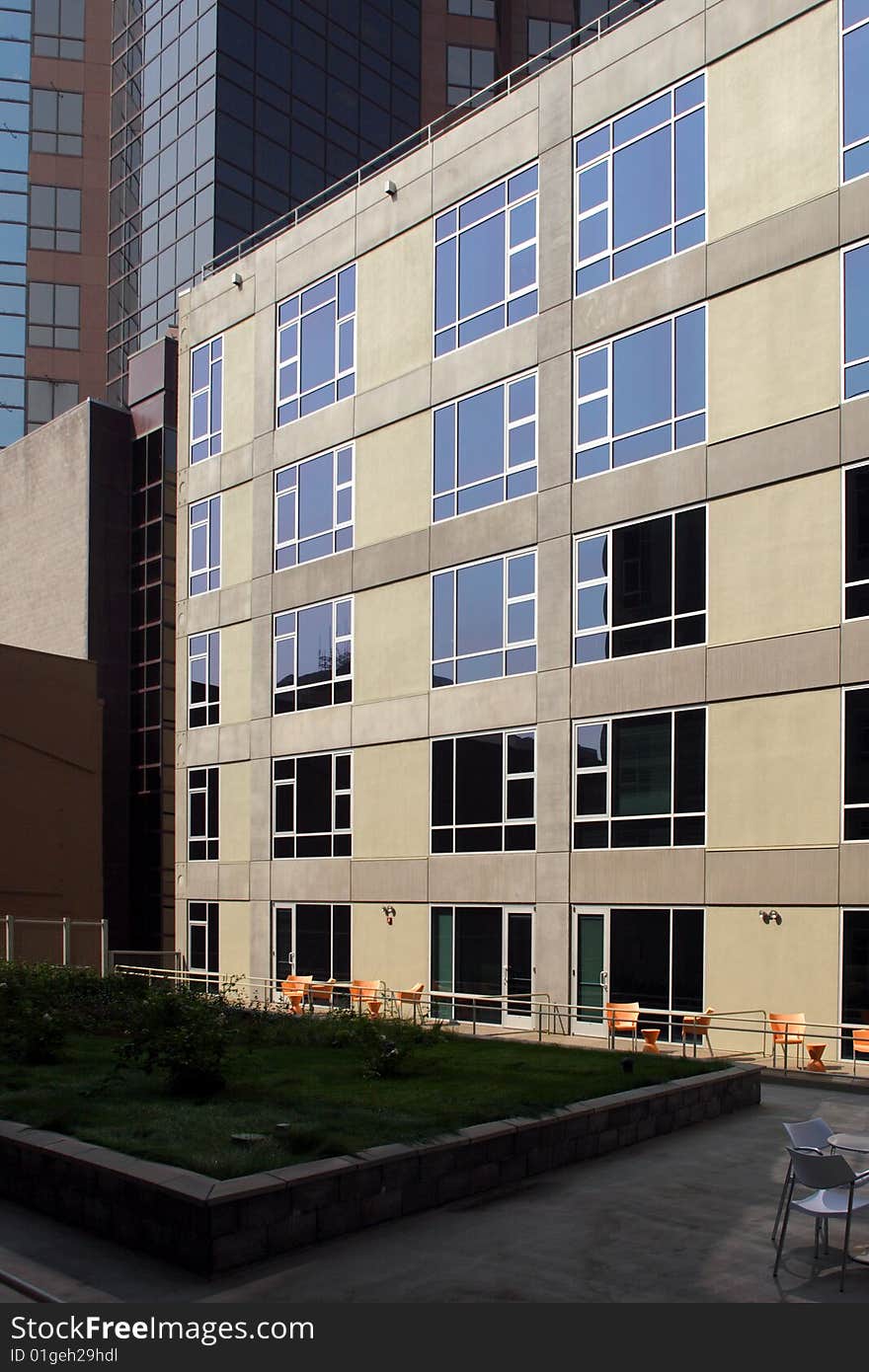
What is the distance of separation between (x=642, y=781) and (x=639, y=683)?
5.99 ft

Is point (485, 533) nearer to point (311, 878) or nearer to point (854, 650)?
point (854, 650)

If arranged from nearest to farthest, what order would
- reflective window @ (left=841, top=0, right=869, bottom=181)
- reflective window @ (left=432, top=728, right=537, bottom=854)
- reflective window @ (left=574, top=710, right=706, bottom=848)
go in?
1. reflective window @ (left=841, top=0, right=869, bottom=181)
2. reflective window @ (left=574, top=710, right=706, bottom=848)
3. reflective window @ (left=432, top=728, right=537, bottom=854)

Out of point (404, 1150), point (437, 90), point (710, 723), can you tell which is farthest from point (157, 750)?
point (437, 90)

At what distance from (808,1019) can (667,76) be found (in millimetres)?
17587

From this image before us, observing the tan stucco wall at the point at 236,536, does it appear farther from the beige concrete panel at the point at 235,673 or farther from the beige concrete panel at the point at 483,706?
the beige concrete panel at the point at 483,706

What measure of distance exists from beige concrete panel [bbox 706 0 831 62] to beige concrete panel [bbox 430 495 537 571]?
357 inches

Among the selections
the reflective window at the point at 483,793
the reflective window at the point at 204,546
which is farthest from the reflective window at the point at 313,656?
the reflective window at the point at 483,793

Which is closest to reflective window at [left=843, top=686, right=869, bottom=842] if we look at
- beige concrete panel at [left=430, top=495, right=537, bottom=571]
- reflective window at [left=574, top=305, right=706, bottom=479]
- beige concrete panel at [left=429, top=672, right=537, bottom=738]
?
reflective window at [left=574, top=305, right=706, bottom=479]

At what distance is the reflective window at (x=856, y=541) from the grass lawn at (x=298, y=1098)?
8.31m

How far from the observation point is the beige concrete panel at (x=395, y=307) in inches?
1206

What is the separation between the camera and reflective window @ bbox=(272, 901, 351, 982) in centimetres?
3139

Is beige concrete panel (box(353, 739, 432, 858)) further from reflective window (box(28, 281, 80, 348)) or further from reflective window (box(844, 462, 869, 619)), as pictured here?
reflective window (box(28, 281, 80, 348))

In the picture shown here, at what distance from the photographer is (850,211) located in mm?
22094

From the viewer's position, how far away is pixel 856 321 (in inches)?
864
